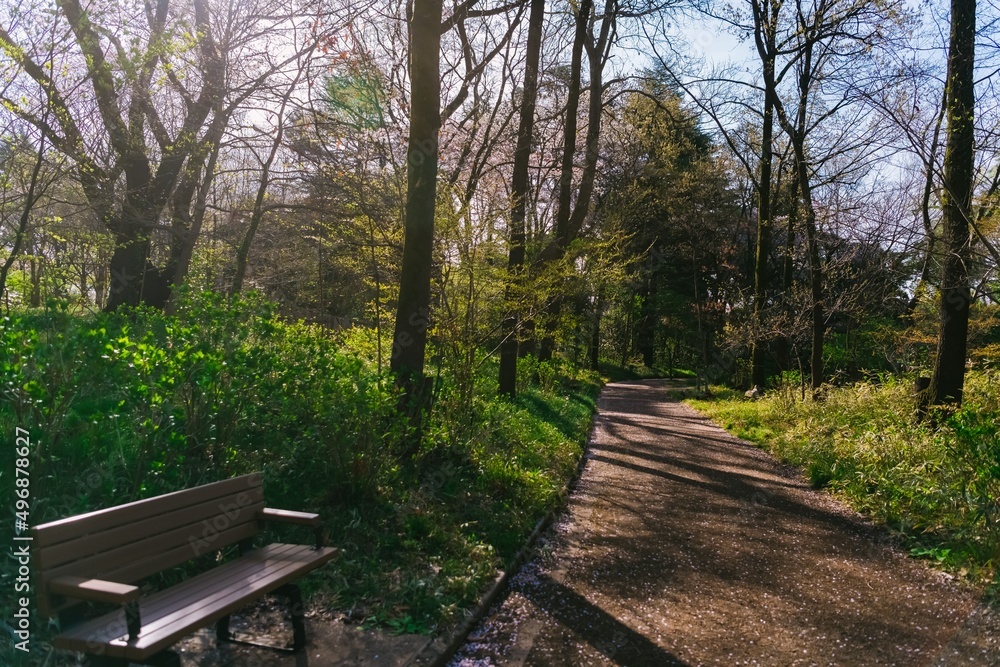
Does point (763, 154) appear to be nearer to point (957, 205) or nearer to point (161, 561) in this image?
point (957, 205)

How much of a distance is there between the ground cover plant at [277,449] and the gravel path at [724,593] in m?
0.47

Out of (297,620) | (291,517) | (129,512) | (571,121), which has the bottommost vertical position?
(297,620)

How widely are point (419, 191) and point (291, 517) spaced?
4.29 meters

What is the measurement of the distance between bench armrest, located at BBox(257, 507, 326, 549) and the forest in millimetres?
576

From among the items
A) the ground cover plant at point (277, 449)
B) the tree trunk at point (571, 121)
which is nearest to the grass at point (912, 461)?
the ground cover plant at point (277, 449)

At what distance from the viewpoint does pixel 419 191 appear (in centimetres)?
747

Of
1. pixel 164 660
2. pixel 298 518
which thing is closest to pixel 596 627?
pixel 298 518

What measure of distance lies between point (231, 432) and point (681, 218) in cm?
2665

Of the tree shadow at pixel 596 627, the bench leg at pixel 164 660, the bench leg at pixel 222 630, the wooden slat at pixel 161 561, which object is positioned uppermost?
the wooden slat at pixel 161 561

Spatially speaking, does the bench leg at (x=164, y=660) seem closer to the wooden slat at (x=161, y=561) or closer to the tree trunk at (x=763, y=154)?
the wooden slat at (x=161, y=561)

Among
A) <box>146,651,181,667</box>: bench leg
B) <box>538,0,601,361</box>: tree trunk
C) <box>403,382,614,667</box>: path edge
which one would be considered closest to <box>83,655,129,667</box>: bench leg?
<box>146,651,181,667</box>: bench leg

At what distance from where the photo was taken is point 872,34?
13352 millimetres

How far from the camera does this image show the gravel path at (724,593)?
13.7ft

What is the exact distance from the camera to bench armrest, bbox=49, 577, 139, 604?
107 inches
